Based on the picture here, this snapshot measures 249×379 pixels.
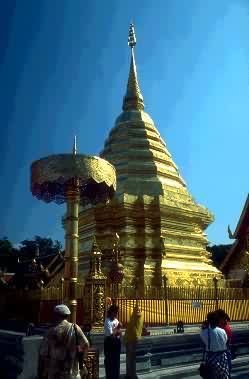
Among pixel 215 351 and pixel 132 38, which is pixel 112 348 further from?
pixel 132 38

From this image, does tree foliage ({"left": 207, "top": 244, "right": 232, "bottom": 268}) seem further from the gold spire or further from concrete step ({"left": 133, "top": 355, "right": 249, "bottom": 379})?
concrete step ({"left": 133, "top": 355, "right": 249, "bottom": 379})

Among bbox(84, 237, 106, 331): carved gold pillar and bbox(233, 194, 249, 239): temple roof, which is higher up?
bbox(233, 194, 249, 239): temple roof

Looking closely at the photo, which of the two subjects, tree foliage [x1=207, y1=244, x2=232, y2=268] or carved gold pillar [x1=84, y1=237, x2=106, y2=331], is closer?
carved gold pillar [x1=84, y1=237, x2=106, y2=331]

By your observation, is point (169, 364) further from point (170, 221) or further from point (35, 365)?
point (170, 221)

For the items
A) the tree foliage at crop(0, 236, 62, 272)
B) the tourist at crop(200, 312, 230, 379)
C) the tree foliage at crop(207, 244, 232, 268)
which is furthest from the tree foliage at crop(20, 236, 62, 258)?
the tourist at crop(200, 312, 230, 379)

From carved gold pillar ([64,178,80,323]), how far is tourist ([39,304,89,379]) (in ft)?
14.1

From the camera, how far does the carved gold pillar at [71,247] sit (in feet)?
29.6

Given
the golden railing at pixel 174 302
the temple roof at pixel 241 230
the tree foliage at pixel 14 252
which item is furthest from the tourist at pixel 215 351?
the tree foliage at pixel 14 252

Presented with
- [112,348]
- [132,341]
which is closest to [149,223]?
[132,341]

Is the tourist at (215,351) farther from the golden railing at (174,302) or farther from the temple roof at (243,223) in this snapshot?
the temple roof at (243,223)

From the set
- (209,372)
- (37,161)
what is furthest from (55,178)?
(209,372)

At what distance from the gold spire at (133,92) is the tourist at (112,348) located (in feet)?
63.6

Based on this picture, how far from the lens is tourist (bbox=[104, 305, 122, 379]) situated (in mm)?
6809

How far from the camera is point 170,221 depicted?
1950cm
